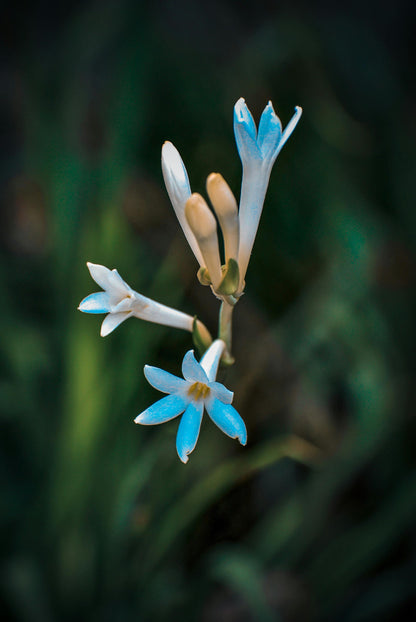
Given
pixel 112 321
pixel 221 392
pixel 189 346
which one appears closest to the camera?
pixel 221 392

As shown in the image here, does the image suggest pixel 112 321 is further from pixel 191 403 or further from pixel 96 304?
pixel 191 403

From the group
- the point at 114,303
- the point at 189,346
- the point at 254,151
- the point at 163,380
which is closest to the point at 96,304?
the point at 114,303

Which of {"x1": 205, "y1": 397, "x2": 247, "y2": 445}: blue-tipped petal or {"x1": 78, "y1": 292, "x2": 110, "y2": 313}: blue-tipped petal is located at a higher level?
{"x1": 78, "y1": 292, "x2": 110, "y2": 313}: blue-tipped petal

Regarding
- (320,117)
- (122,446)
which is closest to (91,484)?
(122,446)

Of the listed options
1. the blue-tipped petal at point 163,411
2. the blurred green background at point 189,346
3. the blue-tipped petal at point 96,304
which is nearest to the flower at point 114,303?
the blue-tipped petal at point 96,304

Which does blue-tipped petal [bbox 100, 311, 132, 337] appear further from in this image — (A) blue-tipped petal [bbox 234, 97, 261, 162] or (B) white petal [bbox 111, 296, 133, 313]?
(A) blue-tipped petal [bbox 234, 97, 261, 162]


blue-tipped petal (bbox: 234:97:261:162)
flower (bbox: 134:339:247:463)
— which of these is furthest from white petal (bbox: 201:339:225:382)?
blue-tipped petal (bbox: 234:97:261:162)
